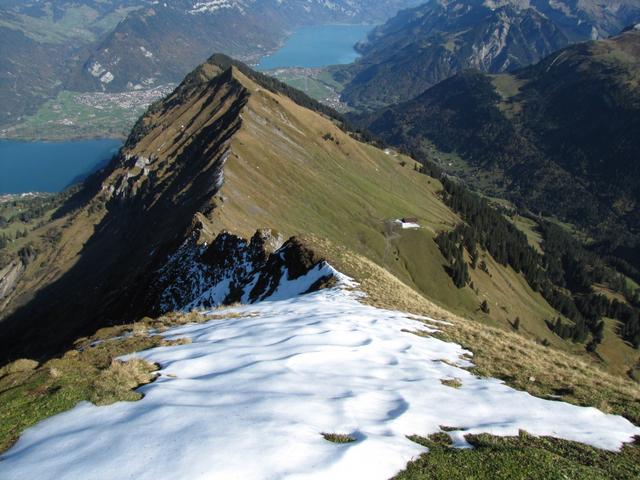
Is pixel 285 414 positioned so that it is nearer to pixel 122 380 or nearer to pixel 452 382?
pixel 122 380

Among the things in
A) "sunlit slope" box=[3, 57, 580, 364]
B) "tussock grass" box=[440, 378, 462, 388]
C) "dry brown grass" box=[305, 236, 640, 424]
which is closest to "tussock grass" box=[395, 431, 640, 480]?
"tussock grass" box=[440, 378, 462, 388]

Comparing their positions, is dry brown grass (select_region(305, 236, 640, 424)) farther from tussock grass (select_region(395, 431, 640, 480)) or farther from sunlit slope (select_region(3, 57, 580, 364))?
sunlit slope (select_region(3, 57, 580, 364))

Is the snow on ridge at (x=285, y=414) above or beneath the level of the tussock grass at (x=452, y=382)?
above

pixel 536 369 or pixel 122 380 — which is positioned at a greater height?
pixel 122 380

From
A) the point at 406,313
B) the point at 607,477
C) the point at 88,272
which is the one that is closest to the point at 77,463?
the point at 607,477

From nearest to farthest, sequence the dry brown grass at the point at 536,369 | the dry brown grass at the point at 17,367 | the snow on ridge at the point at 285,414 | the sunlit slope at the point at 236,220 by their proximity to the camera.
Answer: the snow on ridge at the point at 285,414
the dry brown grass at the point at 17,367
the dry brown grass at the point at 536,369
the sunlit slope at the point at 236,220

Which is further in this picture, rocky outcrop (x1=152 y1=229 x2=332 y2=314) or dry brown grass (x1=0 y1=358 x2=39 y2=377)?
rocky outcrop (x1=152 y1=229 x2=332 y2=314)

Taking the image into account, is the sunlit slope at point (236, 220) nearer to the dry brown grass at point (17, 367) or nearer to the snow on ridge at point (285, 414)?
the dry brown grass at point (17, 367)

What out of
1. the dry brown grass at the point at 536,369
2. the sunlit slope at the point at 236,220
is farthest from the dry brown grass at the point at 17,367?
the sunlit slope at the point at 236,220

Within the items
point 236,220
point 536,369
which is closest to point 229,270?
point 236,220
